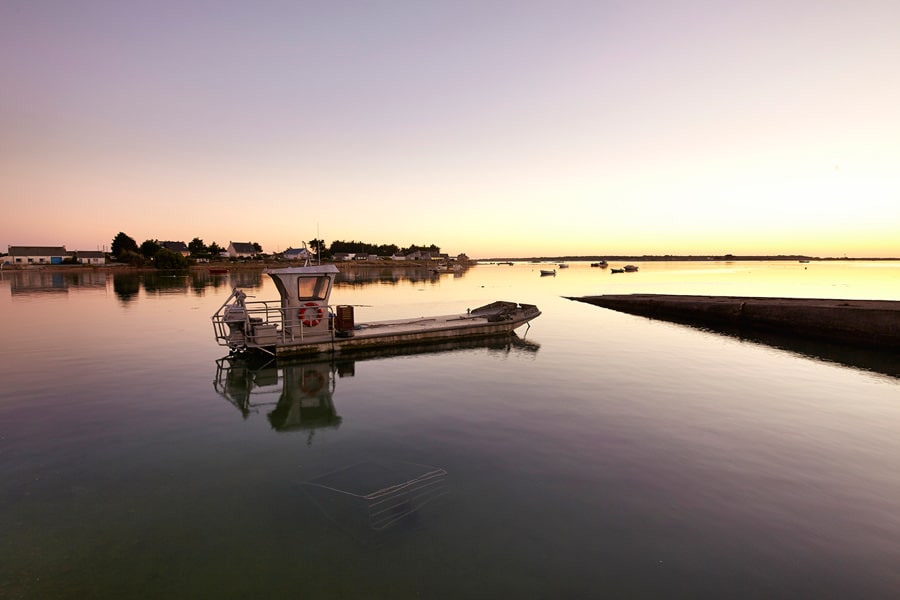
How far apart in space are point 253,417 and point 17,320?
35.5 m

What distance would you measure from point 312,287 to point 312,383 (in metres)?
5.50

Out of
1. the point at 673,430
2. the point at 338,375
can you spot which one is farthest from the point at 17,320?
the point at 673,430

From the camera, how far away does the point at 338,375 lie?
20.4 metres

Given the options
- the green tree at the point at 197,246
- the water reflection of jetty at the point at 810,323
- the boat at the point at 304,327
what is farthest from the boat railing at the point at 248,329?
the green tree at the point at 197,246

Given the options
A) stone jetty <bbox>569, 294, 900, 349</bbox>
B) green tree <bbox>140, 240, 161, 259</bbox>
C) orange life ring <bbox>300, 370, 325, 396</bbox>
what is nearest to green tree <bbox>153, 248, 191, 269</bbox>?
green tree <bbox>140, 240, 161, 259</bbox>

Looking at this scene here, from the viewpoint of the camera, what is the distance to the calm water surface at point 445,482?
23.3ft

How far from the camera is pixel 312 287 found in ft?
72.4

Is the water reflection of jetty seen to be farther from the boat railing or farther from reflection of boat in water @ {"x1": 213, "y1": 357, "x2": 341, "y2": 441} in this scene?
the boat railing

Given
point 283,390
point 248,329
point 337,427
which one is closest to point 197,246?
point 248,329

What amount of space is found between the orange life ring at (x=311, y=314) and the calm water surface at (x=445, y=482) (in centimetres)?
325

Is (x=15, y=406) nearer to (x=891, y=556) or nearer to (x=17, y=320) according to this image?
(x=891, y=556)

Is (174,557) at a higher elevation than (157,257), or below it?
below

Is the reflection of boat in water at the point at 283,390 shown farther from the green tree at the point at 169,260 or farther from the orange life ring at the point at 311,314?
the green tree at the point at 169,260

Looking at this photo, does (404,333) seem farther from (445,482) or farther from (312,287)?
(445,482)
